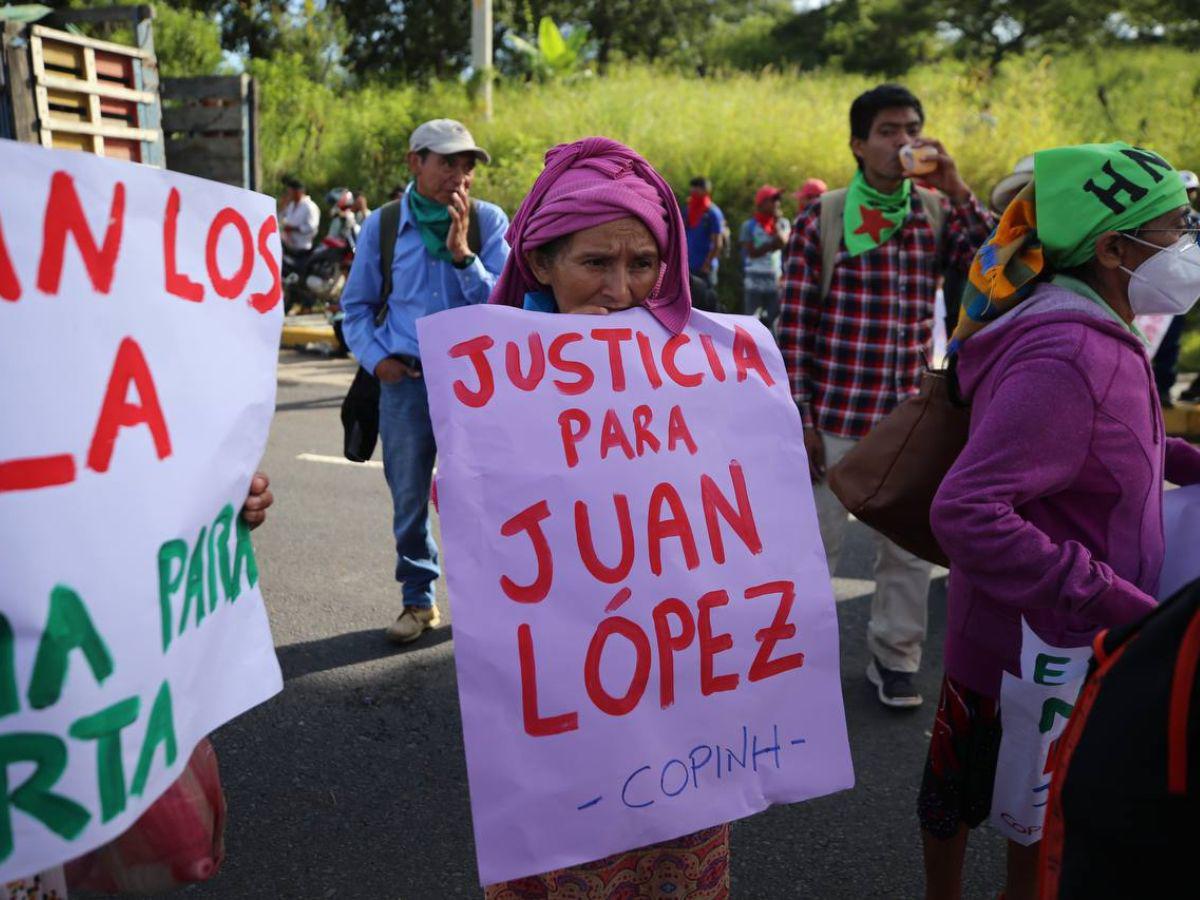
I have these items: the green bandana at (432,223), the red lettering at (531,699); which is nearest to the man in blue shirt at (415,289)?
the green bandana at (432,223)

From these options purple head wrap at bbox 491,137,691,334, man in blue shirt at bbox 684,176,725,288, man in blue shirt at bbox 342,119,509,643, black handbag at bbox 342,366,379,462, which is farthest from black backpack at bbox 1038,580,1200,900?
man in blue shirt at bbox 684,176,725,288

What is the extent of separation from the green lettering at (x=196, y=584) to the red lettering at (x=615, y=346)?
667mm

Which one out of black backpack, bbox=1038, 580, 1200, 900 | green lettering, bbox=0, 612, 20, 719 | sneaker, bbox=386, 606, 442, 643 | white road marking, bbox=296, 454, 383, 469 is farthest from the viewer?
white road marking, bbox=296, 454, 383, 469

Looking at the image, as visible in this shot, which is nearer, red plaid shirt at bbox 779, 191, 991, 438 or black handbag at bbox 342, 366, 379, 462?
red plaid shirt at bbox 779, 191, 991, 438

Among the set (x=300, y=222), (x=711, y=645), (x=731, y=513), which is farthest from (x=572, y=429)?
(x=300, y=222)

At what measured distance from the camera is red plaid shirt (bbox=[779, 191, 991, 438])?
338 cm

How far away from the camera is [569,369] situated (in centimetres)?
169

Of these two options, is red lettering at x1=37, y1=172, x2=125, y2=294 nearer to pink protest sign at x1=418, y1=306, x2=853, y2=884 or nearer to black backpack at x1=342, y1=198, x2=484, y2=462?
pink protest sign at x1=418, y1=306, x2=853, y2=884

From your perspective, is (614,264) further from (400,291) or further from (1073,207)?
(400,291)

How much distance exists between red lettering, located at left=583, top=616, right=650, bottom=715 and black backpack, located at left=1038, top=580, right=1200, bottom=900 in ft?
2.06

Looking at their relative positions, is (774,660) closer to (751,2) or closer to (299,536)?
(299,536)

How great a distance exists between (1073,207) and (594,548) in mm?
1079

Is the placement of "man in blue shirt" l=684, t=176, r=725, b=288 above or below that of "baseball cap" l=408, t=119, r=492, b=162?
below

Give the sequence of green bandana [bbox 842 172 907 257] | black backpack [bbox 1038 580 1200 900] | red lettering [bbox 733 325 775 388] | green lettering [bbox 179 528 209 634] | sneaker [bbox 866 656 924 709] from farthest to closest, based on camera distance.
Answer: sneaker [bbox 866 656 924 709]
green bandana [bbox 842 172 907 257]
red lettering [bbox 733 325 775 388]
green lettering [bbox 179 528 209 634]
black backpack [bbox 1038 580 1200 900]
